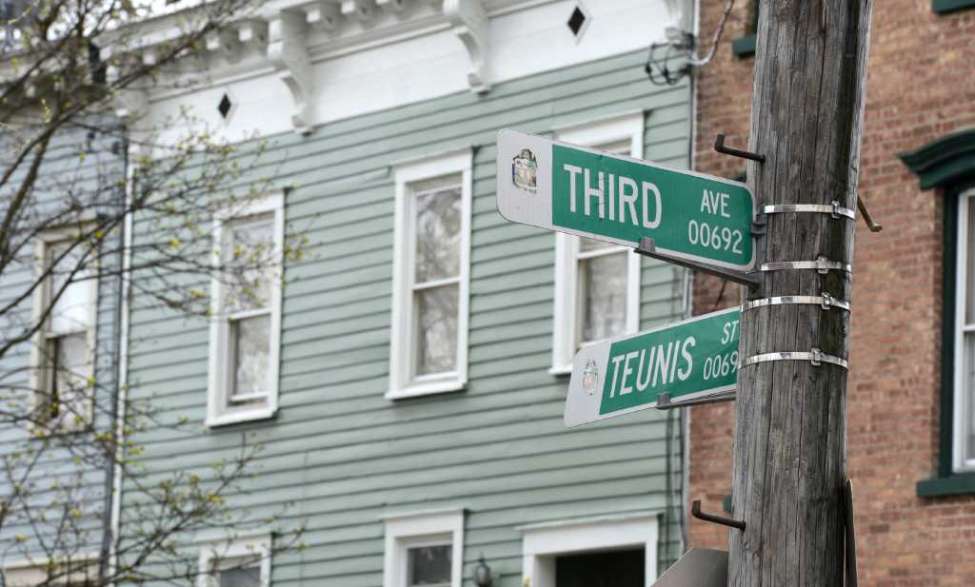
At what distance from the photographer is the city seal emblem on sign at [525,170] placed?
5.84m

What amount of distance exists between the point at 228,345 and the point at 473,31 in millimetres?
4314

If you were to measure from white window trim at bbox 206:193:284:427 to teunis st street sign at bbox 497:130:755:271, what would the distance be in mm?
13333

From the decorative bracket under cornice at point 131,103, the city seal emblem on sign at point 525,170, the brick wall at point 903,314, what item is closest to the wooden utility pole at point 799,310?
the city seal emblem on sign at point 525,170

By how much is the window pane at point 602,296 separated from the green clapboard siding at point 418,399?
1.15 feet

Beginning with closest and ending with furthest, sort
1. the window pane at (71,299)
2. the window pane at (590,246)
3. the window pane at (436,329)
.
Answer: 1. the window pane at (590,246)
2. the window pane at (436,329)
3. the window pane at (71,299)

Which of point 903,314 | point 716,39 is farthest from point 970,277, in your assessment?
point 716,39

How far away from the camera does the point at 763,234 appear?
19.2 ft

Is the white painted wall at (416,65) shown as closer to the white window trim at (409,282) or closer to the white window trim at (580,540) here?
the white window trim at (409,282)

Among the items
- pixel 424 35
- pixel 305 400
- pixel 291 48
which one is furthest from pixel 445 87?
pixel 305 400

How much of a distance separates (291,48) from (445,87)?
76.0 inches

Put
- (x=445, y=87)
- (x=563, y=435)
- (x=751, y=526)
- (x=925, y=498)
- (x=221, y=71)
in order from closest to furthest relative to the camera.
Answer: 1. (x=751, y=526)
2. (x=925, y=498)
3. (x=563, y=435)
4. (x=445, y=87)
5. (x=221, y=71)

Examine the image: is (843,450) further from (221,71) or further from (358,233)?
(221,71)

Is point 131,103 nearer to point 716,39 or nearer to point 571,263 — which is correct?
point 571,263

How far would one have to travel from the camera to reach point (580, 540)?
16469 mm
